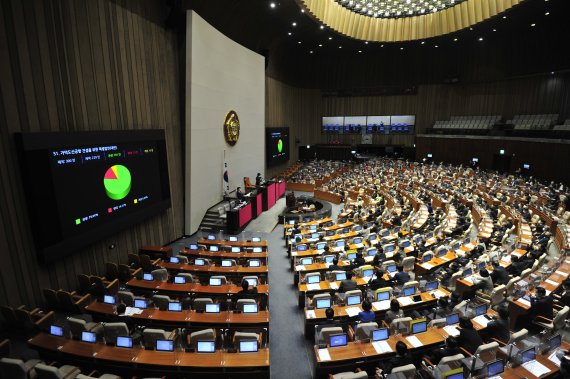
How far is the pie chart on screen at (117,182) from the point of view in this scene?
10531mm

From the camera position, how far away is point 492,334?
255 inches

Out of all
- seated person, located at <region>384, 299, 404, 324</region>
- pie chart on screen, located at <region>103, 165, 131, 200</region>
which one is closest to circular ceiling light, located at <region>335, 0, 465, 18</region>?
pie chart on screen, located at <region>103, 165, 131, 200</region>

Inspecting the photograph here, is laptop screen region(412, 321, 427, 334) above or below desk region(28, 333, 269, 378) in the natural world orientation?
above

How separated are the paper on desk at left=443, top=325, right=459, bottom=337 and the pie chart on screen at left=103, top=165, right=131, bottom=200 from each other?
1021 cm

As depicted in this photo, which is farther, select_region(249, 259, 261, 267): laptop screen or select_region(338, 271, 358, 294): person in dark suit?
A: select_region(249, 259, 261, 267): laptop screen

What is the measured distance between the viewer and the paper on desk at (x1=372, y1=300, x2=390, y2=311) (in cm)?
752

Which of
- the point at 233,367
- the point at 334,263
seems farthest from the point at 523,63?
the point at 233,367

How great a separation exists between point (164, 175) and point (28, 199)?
18.0 ft

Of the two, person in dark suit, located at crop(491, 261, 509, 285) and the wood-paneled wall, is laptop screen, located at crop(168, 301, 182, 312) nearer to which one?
the wood-paneled wall

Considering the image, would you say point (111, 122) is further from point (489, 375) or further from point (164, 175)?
point (489, 375)

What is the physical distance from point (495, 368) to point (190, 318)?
584cm

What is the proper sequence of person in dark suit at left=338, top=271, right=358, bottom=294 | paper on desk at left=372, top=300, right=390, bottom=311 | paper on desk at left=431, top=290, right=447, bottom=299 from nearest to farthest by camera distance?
paper on desk at left=372, top=300, right=390, bottom=311 → paper on desk at left=431, top=290, right=447, bottom=299 → person in dark suit at left=338, top=271, right=358, bottom=294

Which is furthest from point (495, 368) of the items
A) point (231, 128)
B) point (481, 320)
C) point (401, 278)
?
point (231, 128)

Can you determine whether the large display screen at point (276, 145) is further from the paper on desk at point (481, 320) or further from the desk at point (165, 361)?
the desk at point (165, 361)
